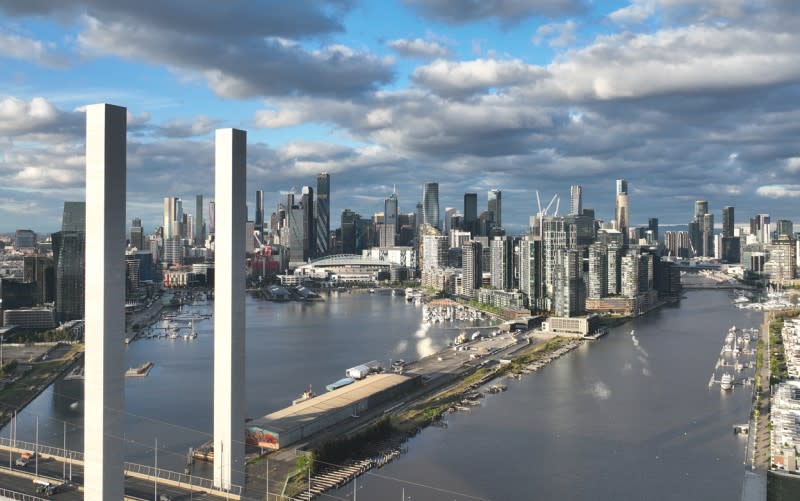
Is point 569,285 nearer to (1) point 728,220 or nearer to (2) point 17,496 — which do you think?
(2) point 17,496

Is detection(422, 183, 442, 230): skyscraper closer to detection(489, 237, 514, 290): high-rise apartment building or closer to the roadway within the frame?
detection(489, 237, 514, 290): high-rise apartment building

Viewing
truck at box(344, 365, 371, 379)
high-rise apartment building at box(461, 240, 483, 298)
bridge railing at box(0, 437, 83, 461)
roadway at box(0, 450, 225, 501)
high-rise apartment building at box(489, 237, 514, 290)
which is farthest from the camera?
high-rise apartment building at box(461, 240, 483, 298)

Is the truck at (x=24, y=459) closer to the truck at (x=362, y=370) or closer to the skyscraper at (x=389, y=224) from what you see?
the truck at (x=362, y=370)

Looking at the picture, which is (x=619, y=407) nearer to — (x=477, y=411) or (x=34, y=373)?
(x=477, y=411)

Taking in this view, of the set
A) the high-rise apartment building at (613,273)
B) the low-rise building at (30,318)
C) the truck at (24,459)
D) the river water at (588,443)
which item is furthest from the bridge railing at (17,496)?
the high-rise apartment building at (613,273)

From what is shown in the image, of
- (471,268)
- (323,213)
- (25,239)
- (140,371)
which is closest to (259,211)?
(323,213)

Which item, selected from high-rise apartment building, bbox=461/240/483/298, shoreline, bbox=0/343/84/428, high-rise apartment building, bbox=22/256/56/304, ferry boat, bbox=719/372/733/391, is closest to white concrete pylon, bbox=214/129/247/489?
shoreline, bbox=0/343/84/428

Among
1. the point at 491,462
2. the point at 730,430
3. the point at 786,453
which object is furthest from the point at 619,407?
the point at 491,462
